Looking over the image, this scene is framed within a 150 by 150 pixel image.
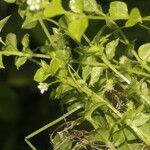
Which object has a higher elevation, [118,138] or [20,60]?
[20,60]

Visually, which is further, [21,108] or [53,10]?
[21,108]

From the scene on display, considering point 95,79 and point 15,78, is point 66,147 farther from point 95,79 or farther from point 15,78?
point 15,78

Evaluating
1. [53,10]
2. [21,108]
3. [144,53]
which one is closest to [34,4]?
[53,10]

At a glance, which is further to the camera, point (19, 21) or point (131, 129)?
point (19, 21)

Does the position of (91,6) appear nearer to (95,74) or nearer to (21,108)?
(95,74)

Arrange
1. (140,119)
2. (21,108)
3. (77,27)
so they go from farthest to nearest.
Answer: (21,108)
(140,119)
(77,27)

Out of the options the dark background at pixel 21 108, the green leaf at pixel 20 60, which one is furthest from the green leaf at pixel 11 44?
the dark background at pixel 21 108

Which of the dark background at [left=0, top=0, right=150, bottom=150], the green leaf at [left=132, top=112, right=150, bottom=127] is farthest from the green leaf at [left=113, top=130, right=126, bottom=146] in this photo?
the dark background at [left=0, top=0, right=150, bottom=150]

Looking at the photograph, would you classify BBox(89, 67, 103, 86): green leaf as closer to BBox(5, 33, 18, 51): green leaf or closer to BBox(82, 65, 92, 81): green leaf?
BBox(82, 65, 92, 81): green leaf

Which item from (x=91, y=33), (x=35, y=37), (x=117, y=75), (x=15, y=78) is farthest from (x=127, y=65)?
(x=15, y=78)
